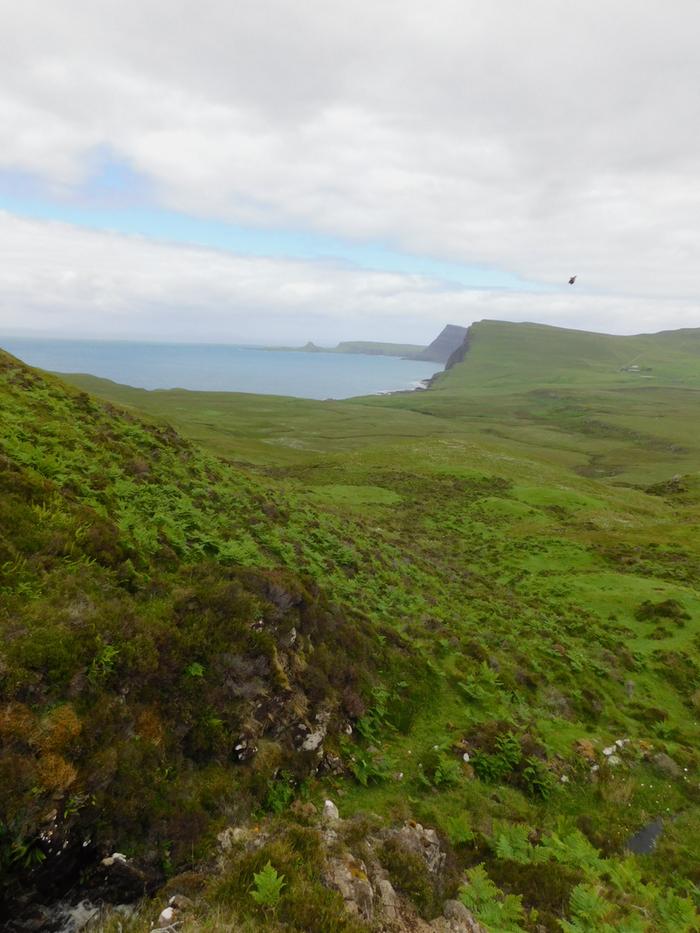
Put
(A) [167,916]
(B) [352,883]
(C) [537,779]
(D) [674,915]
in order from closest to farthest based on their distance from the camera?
(A) [167,916]
(B) [352,883]
(D) [674,915]
(C) [537,779]

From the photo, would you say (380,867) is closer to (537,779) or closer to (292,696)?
(292,696)

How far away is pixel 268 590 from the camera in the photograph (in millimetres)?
13672

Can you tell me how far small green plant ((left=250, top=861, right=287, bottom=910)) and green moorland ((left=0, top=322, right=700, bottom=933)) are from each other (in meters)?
0.19

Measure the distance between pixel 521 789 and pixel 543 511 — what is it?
41375mm

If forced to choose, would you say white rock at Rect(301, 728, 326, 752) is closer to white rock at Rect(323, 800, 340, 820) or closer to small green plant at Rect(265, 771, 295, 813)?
small green plant at Rect(265, 771, 295, 813)

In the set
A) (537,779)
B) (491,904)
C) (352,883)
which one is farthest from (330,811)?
(537,779)

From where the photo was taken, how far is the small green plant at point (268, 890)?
6991 mm

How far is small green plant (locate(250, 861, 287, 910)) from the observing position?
699 centimetres

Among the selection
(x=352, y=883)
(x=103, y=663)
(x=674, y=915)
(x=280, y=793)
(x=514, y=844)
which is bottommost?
(x=674, y=915)

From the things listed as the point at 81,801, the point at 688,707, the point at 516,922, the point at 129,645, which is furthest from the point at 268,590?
the point at 688,707

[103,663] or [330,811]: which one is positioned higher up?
[103,663]

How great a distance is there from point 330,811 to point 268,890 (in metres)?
3.42

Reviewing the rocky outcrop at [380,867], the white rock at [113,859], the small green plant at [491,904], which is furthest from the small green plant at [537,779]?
the white rock at [113,859]

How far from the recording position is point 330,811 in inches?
403
